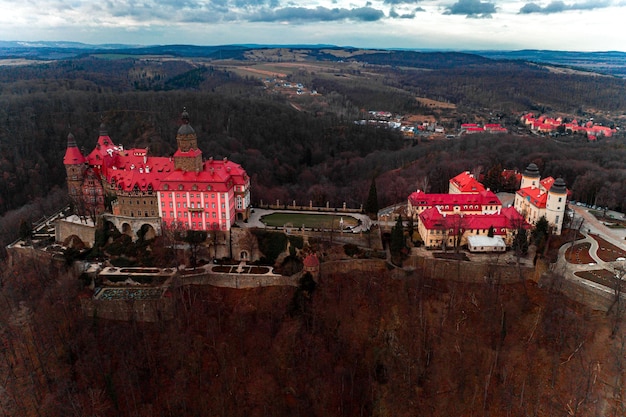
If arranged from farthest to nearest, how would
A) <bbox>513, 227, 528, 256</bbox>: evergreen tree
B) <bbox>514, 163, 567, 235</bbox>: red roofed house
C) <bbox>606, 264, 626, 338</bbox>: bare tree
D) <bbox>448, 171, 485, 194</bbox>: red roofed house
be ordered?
1. <bbox>448, 171, 485, 194</bbox>: red roofed house
2. <bbox>514, 163, 567, 235</bbox>: red roofed house
3. <bbox>513, 227, 528, 256</bbox>: evergreen tree
4. <bbox>606, 264, 626, 338</bbox>: bare tree

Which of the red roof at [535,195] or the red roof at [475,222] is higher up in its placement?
the red roof at [535,195]

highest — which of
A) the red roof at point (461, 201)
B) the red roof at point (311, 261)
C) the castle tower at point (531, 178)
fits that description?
the castle tower at point (531, 178)

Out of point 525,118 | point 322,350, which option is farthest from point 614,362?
point 525,118

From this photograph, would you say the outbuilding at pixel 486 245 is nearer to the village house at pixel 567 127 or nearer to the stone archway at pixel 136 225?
the stone archway at pixel 136 225

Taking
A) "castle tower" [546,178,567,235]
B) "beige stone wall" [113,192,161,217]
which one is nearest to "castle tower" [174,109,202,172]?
"beige stone wall" [113,192,161,217]

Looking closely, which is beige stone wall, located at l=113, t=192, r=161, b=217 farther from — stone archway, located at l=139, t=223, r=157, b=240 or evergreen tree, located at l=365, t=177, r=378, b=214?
evergreen tree, located at l=365, t=177, r=378, b=214

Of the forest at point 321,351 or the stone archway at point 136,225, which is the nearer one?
the forest at point 321,351

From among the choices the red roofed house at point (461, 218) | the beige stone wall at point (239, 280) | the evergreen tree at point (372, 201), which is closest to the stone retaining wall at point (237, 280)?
the beige stone wall at point (239, 280)

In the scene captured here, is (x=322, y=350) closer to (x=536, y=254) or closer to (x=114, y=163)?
(x=536, y=254)
